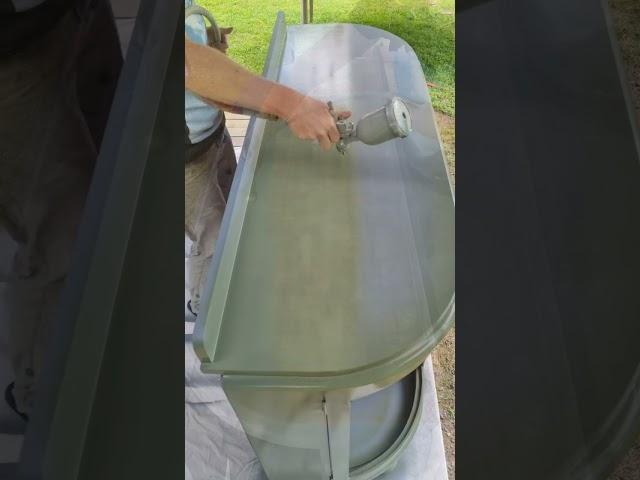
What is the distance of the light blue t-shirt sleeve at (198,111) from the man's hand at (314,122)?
0.48ft

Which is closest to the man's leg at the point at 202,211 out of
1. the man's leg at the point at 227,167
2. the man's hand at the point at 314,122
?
the man's leg at the point at 227,167

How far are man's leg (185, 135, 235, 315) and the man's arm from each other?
0.29 feet

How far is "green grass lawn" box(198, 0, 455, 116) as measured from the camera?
2.60ft

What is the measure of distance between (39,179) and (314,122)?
2.13 ft

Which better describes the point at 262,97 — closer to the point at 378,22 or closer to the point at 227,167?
the point at 227,167

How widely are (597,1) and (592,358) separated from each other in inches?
14.1

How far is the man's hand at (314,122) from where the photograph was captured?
0.98 m

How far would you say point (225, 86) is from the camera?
862mm

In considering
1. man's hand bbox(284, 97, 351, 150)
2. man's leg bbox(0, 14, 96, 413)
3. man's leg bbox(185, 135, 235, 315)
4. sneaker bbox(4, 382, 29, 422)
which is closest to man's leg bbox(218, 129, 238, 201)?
man's leg bbox(185, 135, 235, 315)

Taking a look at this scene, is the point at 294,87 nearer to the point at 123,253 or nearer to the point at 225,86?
the point at 225,86

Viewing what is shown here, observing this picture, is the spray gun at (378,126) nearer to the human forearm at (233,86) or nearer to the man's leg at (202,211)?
the human forearm at (233,86)

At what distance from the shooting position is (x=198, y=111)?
2.61ft

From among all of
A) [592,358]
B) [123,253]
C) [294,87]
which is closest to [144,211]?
[123,253]

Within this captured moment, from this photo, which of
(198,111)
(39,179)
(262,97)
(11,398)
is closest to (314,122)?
(262,97)
